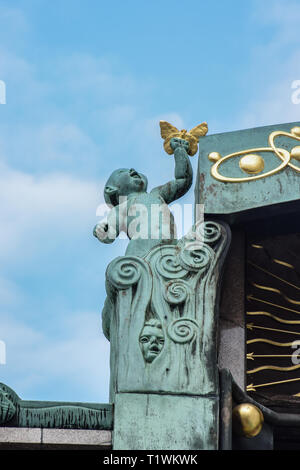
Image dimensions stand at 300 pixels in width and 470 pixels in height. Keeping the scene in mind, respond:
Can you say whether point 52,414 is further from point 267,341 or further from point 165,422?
point 267,341

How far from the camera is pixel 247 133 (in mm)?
11492

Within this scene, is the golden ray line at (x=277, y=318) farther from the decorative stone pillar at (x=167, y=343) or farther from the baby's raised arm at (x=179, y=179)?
the baby's raised arm at (x=179, y=179)

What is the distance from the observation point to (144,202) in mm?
11383

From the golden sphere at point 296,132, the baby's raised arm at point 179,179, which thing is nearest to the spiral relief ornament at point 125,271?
the baby's raised arm at point 179,179

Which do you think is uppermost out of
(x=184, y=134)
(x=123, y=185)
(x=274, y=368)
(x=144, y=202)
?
(x=184, y=134)

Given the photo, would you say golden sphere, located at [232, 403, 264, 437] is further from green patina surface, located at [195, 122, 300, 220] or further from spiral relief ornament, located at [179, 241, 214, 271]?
green patina surface, located at [195, 122, 300, 220]

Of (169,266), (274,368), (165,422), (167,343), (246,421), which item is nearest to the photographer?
(165,422)

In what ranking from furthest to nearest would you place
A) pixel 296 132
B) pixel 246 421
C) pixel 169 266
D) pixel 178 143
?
pixel 178 143
pixel 296 132
pixel 169 266
pixel 246 421

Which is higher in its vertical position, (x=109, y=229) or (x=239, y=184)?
(x=239, y=184)

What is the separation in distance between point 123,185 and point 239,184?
3.92ft

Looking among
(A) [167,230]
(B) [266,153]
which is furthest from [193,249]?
(B) [266,153]

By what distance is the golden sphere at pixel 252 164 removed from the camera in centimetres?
1127

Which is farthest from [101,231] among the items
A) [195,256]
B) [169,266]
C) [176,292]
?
[176,292]
